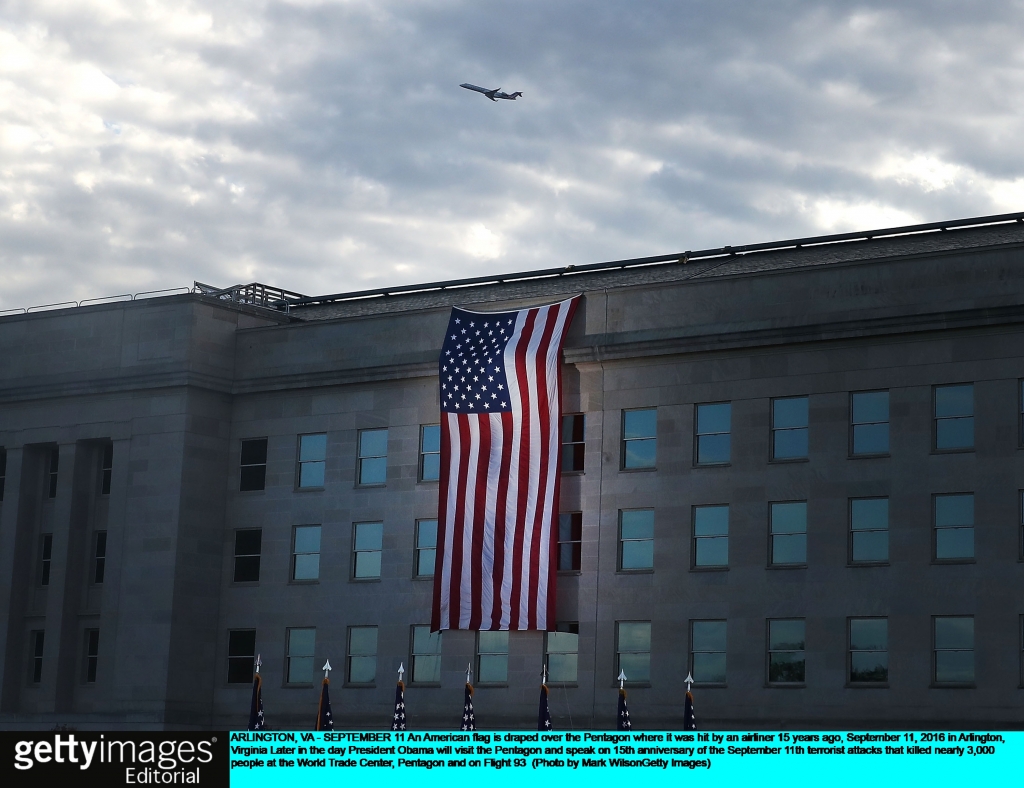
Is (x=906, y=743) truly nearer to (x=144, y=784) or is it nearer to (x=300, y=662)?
(x=300, y=662)

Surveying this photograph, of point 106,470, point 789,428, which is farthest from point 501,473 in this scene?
point 106,470

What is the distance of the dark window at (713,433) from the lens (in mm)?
57844

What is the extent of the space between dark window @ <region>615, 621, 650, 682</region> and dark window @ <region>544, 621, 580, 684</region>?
1.47 m

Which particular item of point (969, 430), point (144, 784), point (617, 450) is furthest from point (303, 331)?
point (144, 784)

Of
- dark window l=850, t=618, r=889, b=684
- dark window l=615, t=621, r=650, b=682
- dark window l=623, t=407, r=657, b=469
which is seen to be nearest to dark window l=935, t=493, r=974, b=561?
dark window l=850, t=618, r=889, b=684

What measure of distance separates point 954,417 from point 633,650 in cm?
1297

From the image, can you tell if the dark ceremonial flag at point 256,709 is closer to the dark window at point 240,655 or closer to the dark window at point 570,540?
the dark window at point 240,655

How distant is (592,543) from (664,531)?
264 cm

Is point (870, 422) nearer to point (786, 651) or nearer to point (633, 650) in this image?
point (786, 651)

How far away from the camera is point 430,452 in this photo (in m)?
63.0

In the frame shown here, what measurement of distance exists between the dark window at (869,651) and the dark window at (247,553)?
76.9 feet

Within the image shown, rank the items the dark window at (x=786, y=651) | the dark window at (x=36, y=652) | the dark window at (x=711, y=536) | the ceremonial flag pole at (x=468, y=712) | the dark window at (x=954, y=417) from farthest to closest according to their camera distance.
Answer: the dark window at (x=36, y=652), the dark window at (x=711, y=536), the ceremonial flag pole at (x=468, y=712), the dark window at (x=786, y=651), the dark window at (x=954, y=417)

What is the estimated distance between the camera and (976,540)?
52.9 m

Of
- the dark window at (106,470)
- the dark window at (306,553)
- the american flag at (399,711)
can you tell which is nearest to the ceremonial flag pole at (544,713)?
the american flag at (399,711)
